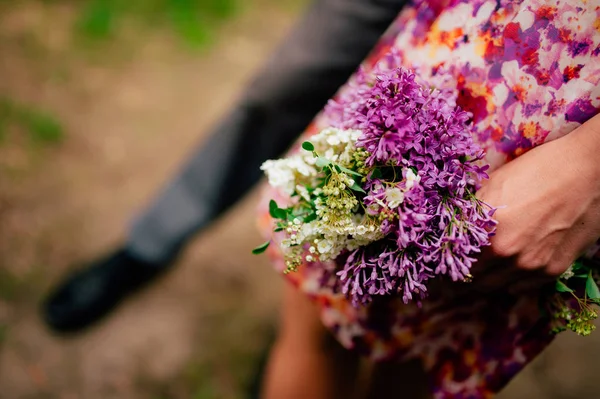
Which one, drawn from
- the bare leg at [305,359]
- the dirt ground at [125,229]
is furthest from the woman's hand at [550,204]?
the dirt ground at [125,229]

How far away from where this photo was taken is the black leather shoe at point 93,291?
1991 millimetres

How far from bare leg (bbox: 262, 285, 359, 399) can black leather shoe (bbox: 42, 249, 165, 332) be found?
3.00 feet

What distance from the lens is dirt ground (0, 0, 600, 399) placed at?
1.94 metres

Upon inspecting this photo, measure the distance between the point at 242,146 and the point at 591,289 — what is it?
116cm

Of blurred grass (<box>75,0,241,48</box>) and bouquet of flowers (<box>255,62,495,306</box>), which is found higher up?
bouquet of flowers (<box>255,62,495,306</box>)

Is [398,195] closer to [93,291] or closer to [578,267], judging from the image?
[578,267]

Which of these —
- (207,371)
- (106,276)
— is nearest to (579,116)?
(207,371)

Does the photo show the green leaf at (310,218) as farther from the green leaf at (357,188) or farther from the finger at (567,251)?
the finger at (567,251)

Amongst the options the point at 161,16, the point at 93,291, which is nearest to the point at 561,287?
the point at 93,291

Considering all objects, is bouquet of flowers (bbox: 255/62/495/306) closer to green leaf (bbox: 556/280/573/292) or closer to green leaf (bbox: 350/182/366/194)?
green leaf (bbox: 350/182/366/194)

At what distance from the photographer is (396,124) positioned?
0.77 meters

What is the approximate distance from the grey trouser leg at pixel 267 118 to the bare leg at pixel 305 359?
606 millimetres

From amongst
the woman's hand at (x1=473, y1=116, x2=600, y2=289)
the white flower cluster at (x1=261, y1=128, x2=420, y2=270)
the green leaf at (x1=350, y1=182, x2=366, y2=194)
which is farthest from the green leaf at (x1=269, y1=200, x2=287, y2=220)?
the woman's hand at (x1=473, y1=116, x2=600, y2=289)

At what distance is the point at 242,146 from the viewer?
174 centimetres
